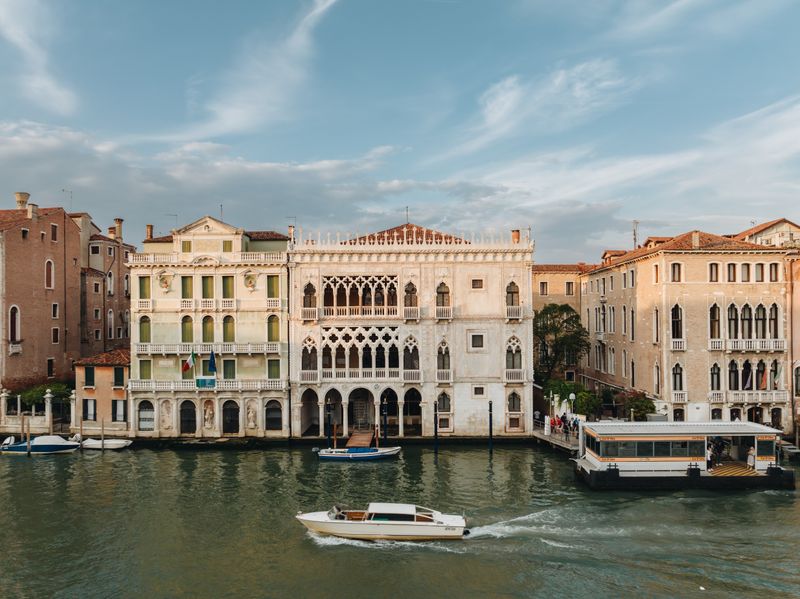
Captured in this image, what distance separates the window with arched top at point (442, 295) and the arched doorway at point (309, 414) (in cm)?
1073

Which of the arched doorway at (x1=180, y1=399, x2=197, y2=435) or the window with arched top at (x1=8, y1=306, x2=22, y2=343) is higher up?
the window with arched top at (x1=8, y1=306, x2=22, y2=343)

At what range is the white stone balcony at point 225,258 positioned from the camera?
3781cm

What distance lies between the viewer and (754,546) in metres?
21.2

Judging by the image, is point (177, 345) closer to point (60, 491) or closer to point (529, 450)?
point (60, 491)

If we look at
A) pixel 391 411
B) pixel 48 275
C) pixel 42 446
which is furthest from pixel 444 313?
pixel 48 275

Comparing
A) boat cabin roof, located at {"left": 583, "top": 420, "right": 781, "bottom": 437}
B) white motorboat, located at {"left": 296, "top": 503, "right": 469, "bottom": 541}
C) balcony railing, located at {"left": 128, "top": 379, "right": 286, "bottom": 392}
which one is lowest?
white motorboat, located at {"left": 296, "top": 503, "right": 469, "bottom": 541}

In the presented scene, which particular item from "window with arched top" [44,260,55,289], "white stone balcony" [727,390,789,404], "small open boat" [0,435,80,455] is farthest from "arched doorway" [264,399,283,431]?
"white stone balcony" [727,390,789,404]

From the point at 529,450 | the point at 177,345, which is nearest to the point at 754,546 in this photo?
the point at 529,450

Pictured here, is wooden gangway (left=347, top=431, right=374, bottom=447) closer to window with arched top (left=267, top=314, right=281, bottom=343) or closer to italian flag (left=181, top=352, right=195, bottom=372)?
window with arched top (left=267, top=314, right=281, bottom=343)

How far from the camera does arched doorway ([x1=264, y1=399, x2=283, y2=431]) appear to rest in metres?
38.4

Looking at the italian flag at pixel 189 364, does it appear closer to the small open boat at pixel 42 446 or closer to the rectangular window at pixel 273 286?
the rectangular window at pixel 273 286

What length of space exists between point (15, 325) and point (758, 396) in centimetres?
5037

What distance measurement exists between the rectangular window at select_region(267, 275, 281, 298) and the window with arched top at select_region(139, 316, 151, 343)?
837cm

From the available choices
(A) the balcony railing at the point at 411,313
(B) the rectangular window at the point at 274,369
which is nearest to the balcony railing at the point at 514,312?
(A) the balcony railing at the point at 411,313
